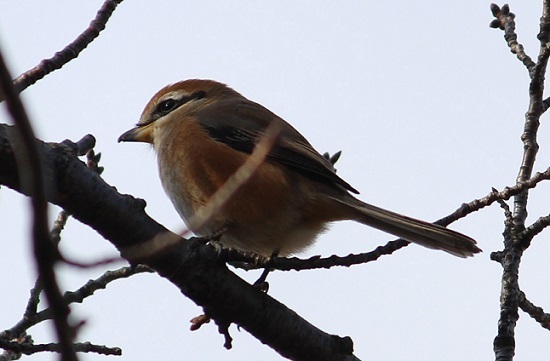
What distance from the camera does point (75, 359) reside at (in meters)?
0.99

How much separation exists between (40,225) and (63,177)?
179 cm

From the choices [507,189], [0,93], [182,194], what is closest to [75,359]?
[0,93]

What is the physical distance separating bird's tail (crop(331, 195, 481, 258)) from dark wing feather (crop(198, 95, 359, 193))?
1.24ft

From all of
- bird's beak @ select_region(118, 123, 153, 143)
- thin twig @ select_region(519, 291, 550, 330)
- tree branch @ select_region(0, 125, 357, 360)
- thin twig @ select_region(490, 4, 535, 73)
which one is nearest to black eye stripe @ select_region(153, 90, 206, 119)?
bird's beak @ select_region(118, 123, 153, 143)

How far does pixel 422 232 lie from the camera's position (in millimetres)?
4273

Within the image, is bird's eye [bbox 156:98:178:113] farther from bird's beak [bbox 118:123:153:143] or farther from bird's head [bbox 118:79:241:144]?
bird's beak [bbox 118:123:153:143]

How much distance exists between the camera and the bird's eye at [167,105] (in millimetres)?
5945

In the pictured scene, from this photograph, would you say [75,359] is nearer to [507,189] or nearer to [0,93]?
[0,93]

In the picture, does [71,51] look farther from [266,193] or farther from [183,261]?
[266,193]

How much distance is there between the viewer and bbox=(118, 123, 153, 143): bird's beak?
572 centimetres

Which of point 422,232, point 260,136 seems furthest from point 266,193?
point 422,232

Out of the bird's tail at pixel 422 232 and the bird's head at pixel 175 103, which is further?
the bird's head at pixel 175 103

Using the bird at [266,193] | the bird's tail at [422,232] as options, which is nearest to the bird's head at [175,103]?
the bird at [266,193]

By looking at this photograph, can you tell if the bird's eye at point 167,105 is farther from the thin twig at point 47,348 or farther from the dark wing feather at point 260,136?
the thin twig at point 47,348
